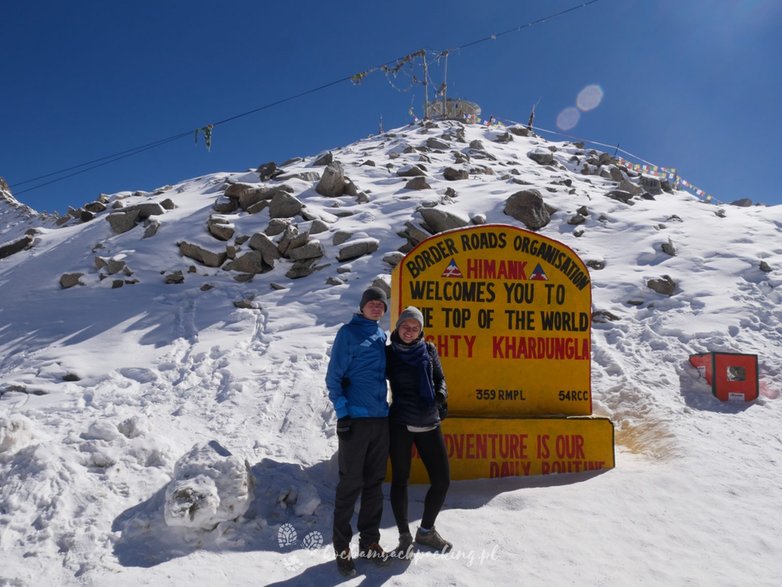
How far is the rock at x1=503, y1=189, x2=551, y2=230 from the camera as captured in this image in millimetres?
14594

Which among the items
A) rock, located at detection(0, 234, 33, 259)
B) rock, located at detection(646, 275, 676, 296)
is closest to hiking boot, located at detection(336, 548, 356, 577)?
rock, located at detection(646, 275, 676, 296)

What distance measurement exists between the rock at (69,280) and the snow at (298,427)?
12cm

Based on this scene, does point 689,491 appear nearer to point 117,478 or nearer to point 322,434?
point 322,434

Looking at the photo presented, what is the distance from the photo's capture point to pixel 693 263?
11.4 m

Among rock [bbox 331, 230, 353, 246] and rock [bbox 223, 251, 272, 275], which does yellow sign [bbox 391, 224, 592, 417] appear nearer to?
rock [bbox 223, 251, 272, 275]

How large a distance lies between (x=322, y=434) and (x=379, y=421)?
8.48 ft

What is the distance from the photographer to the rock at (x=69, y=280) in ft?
38.6

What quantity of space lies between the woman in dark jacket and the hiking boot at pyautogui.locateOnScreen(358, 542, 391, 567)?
0.43 feet

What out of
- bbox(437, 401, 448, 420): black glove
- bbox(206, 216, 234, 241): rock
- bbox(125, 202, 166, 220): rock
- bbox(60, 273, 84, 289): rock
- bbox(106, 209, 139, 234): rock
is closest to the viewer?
bbox(437, 401, 448, 420): black glove

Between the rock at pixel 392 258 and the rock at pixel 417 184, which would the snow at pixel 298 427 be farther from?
the rock at pixel 417 184

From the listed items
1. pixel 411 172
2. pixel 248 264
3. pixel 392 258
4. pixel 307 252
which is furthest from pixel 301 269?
pixel 411 172

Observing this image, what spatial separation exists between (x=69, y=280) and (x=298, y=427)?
839 centimetres

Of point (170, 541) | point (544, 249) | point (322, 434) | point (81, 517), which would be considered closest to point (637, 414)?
point (544, 249)

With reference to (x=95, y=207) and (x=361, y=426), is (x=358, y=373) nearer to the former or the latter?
(x=361, y=426)
